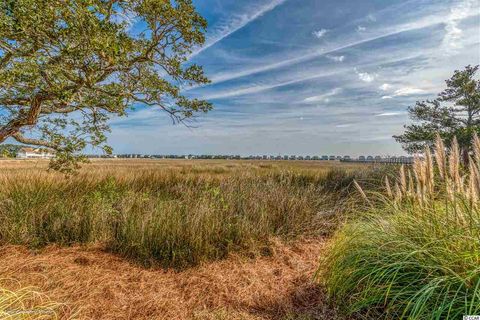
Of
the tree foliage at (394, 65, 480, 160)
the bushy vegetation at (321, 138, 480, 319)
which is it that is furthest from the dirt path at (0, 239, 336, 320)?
the tree foliage at (394, 65, 480, 160)


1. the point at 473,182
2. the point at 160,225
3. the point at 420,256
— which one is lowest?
the point at 160,225

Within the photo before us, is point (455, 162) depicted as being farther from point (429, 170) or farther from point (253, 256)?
point (253, 256)

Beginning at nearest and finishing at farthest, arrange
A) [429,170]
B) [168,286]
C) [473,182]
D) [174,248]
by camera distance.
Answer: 1. [473,182]
2. [429,170]
3. [168,286]
4. [174,248]

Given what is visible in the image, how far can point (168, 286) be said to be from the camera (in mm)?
3559

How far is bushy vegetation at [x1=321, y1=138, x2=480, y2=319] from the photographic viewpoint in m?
2.19

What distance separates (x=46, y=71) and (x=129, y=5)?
2233 millimetres

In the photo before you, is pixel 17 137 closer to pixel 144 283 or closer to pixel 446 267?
pixel 144 283

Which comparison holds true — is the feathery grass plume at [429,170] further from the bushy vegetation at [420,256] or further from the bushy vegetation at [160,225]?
the bushy vegetation at [160,225]

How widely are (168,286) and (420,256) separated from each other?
9.84 ft

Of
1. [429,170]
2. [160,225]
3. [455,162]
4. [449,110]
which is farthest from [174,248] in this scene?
[449,110]

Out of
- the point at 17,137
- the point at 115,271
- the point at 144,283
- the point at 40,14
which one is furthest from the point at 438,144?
the point at 17,137

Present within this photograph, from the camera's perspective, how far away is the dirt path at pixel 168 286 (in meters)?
2.96

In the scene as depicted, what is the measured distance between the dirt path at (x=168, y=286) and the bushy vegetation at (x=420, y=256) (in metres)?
0.48

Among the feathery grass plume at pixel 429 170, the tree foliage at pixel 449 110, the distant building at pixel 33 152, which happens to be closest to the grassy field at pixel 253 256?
the feathery grass plume at pixel 429 170
